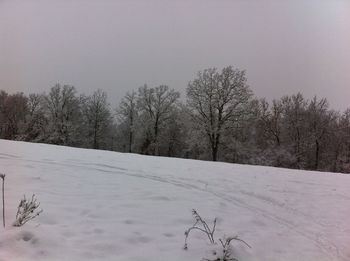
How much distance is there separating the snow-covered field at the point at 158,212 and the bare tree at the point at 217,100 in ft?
91.5

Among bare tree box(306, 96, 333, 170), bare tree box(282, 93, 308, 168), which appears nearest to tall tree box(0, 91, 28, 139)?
bare tree box(282, 93, 308, 168)

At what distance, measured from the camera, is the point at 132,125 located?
53812 mm

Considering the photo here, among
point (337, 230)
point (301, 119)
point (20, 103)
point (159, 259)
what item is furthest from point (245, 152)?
point (159, 259)

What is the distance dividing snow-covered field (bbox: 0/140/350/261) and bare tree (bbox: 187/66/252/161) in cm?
2788

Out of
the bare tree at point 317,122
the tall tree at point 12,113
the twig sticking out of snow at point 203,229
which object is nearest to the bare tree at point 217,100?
the bare tree at point 317,122

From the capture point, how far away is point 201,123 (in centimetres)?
4059

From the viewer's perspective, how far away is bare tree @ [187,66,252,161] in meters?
40.1

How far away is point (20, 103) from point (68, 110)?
6.49 metres

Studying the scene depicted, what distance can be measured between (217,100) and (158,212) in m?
34.2

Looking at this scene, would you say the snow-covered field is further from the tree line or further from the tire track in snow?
the tree line

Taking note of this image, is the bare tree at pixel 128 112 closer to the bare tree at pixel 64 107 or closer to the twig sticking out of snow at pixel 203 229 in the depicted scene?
the bare tree at pixel 64 107

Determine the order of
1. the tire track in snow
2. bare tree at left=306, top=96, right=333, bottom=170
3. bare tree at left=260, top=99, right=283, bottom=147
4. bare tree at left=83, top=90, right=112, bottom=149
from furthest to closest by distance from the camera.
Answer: bare tree at left=83, top=90, right=112, bottom=149 < bare tree at left=260, top=99, right=283, bottom=147 < bare tree at left=306, top=96, right=333, bottom=170 < the tire track in snow

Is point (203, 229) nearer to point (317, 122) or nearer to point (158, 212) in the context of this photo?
point (158, 212)

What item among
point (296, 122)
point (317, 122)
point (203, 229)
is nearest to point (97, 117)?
point (296, 122)
